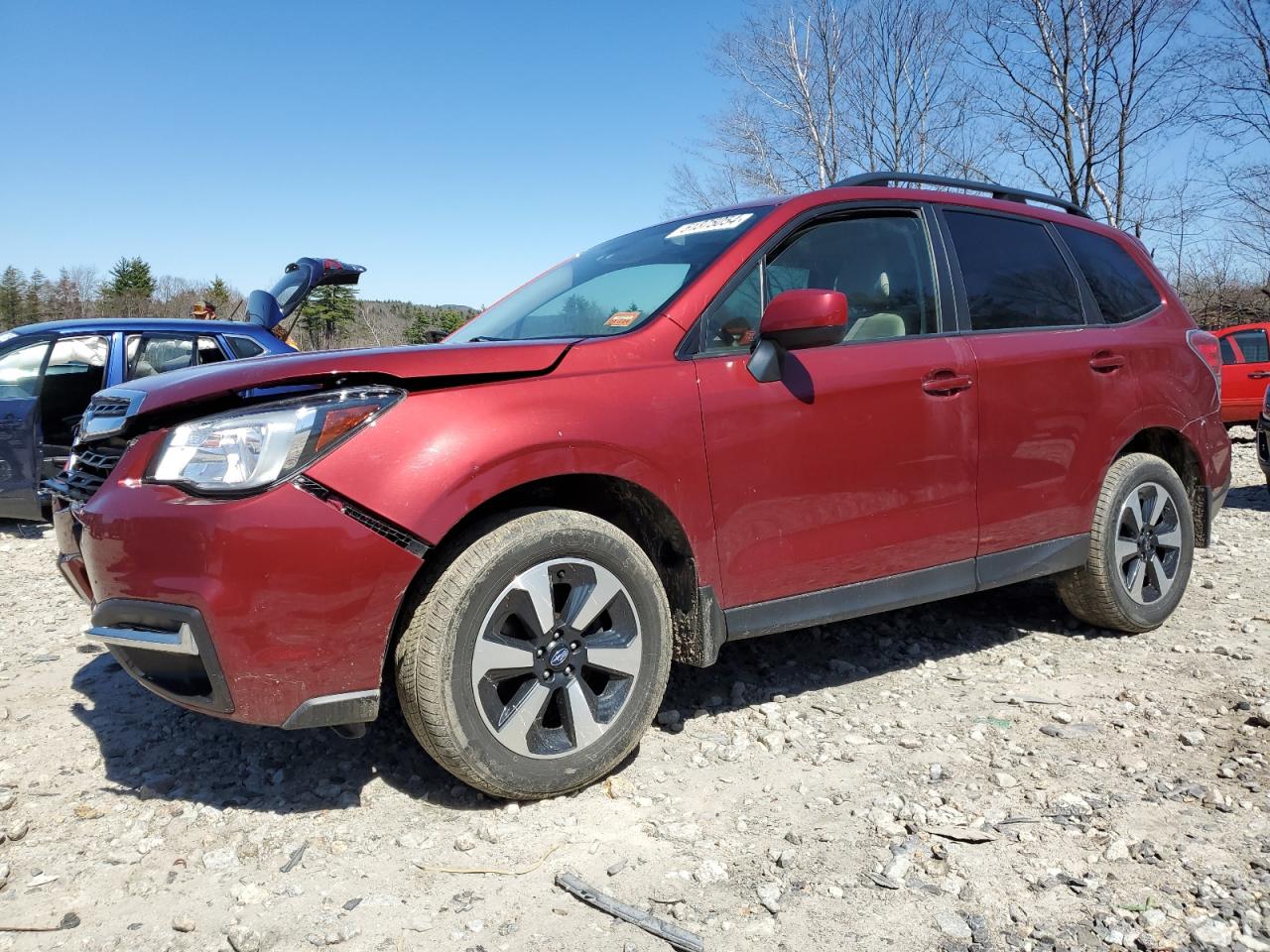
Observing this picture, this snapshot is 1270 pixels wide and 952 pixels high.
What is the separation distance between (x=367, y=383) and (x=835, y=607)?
1.69 meters

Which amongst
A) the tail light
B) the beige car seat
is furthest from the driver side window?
the tail light

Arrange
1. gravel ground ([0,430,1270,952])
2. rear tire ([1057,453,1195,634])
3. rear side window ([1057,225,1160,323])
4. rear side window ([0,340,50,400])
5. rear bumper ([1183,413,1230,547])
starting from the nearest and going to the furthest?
A: 1. gravel ground ([0,430,1270,952])
2. rear tire ([1057,453,1195,634])
3. rear side window ([1057,225,1160,323])
4. rear bumper ([1183,413,1230,547])
5. rear side window ([0,340,50,400])

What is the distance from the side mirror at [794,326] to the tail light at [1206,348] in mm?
2388

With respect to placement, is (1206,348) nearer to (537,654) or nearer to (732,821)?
(732,821)

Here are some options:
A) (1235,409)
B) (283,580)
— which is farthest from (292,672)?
(1235,409)

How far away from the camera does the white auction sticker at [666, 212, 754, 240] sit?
321cm

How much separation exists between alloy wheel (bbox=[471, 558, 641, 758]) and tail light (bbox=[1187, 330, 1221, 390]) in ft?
10.7

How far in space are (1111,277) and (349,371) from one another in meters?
3.51

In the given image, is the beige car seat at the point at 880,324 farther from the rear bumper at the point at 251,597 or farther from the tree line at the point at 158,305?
the tree line at the point at 158,305

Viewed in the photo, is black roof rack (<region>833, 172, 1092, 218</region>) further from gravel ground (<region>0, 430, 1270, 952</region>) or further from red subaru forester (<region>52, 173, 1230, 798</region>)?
gravel ground (<region>0, 430, 1270, 952</region>)

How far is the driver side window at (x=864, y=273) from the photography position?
309 cm

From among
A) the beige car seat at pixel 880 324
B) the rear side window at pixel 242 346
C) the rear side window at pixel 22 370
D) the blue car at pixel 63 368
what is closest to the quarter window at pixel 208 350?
the blue car at pixel 63 368

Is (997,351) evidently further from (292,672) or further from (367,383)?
(292,672)

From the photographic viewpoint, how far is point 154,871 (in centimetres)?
226
